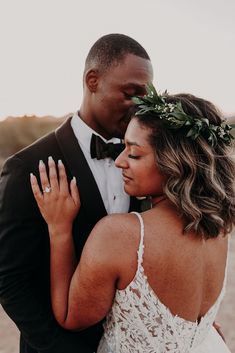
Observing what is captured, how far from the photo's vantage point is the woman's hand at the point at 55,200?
2168 mm

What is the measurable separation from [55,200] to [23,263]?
1.29ft

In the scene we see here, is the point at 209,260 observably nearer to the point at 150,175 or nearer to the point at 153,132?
the point at 150,175

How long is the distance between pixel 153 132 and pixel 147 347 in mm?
1152

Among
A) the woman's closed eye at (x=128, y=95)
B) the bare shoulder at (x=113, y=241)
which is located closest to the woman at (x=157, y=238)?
the bare shoulder at (x=113, y=241)

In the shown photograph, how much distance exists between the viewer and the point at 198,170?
2041 mm

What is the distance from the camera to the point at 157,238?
6.36ft

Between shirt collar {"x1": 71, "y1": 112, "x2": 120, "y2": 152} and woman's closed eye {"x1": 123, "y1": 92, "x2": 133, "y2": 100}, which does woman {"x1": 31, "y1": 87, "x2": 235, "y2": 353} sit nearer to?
woman's closed eye {"x1": 123, "y1": 92, "x2": 133, "y2": 100}

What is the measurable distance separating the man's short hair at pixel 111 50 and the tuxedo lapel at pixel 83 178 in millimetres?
599

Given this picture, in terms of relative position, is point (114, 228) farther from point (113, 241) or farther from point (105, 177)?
point (105, 177)

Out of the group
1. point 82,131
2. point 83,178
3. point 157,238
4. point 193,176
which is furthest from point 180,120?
point 82,131

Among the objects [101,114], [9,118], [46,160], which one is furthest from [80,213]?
[9,118]

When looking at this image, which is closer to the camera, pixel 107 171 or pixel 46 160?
pixel 46 160

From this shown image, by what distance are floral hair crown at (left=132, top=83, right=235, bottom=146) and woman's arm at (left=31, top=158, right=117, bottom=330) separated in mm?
569

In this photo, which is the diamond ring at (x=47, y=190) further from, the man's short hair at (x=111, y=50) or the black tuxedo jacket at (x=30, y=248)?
the man's short hair at (x=111, y=50)
